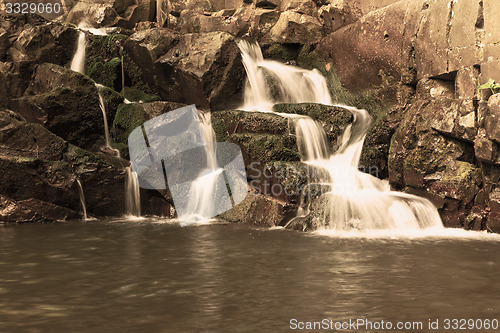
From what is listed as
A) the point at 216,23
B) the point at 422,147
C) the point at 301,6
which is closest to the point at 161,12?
the point at 216,23

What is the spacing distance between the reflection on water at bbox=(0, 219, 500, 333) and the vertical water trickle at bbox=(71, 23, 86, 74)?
7.81 meters

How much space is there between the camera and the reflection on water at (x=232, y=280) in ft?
16.9

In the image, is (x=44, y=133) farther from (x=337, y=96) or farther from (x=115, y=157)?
(x=337, y=96)

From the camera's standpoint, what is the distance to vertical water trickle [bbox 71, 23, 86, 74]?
53.7 ft

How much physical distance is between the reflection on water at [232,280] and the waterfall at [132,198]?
8.50 feet

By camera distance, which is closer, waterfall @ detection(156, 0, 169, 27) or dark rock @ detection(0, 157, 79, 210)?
dark rock @ detection(0, 157, 79, 210)

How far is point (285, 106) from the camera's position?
13.2m

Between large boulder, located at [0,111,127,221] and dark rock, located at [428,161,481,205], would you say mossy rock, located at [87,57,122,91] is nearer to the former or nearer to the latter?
large boulder, located at [0,111,127,221]

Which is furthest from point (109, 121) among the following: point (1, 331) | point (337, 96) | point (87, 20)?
point (1, 331)

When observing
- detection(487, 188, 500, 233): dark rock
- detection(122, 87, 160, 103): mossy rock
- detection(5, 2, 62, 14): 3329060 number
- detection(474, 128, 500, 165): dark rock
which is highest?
detection(5, 2, 62, 14): 3329060 number

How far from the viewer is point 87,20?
20.2 meters

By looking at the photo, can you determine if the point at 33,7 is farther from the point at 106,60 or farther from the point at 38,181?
the point at 38,181

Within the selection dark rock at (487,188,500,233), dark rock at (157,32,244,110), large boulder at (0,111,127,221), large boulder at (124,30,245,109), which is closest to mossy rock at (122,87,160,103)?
large boulder at (124,30,245,109)

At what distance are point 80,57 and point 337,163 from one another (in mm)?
8034
